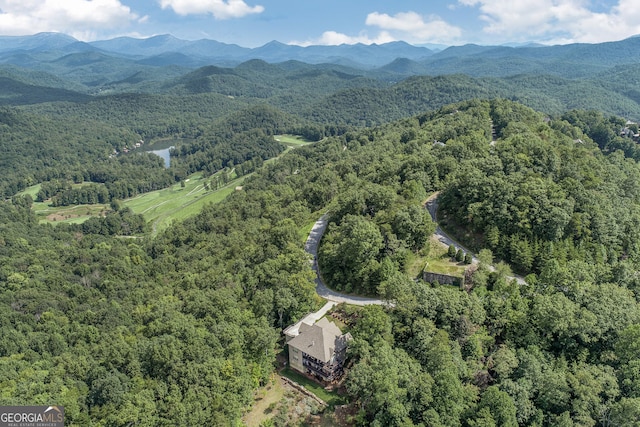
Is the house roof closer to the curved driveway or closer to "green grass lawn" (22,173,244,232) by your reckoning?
the curved driveway

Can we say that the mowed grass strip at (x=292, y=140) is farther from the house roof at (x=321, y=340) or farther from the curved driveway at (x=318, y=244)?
the house roof at (x=321, y=340)

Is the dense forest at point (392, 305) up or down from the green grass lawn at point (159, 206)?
up

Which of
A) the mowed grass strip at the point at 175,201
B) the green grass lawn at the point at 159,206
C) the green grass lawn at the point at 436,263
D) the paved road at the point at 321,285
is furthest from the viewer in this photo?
the green grass lawn at the point at 159,206

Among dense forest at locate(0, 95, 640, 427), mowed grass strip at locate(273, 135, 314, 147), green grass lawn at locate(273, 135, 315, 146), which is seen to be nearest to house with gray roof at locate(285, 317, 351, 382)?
dense forest at locate(0, 95, 640, 427)

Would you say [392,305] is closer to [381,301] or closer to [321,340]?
[381,301]

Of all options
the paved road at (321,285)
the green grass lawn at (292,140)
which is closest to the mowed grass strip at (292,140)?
the green grass lawn at (292,140)

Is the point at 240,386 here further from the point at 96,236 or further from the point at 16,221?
the point at 16,221

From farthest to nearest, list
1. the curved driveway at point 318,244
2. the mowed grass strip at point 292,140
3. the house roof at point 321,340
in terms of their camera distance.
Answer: the mowed grass strip at point 292,140 → the curved driveway at point 318,244 → the house roof at point 321,340

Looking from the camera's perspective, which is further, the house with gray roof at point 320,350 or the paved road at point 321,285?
the paved road at point 321,285
